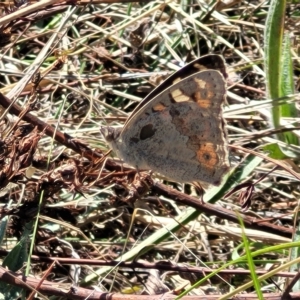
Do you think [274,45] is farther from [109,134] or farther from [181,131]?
[109,134]

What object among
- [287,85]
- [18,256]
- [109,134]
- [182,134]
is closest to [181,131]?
[182,134]

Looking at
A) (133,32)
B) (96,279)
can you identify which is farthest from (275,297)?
(133,32)

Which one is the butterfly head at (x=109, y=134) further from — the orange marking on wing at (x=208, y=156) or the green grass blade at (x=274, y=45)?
the green grass blade at (x=274, y=45)

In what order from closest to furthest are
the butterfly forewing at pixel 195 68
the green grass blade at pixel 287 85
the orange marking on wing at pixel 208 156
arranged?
the butterfly forewing at pixel 195 68 < the orange marking on wing at pixel 208 156 < the green grass blade at pixel 287 85

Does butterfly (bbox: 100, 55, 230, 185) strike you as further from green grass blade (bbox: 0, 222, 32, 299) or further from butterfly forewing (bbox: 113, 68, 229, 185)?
green grass blade (bbox: 0, 222, 32, 299)

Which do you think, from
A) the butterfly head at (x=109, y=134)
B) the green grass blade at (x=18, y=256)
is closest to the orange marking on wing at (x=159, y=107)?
the butterfly head at (x=109, y=134)
